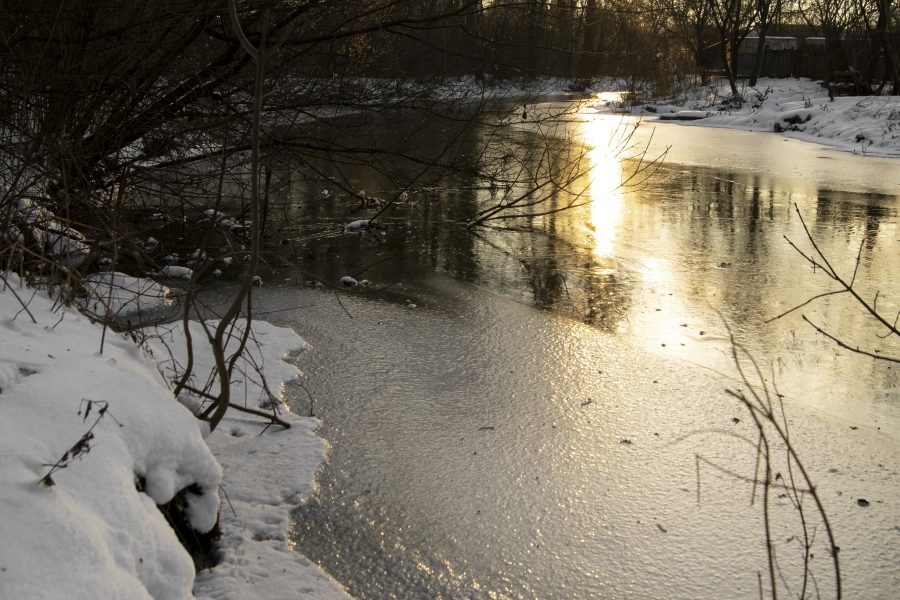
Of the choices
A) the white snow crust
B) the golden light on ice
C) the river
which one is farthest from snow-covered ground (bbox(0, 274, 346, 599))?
the white snow crust

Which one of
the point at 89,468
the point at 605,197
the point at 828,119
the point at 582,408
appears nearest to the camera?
the point at 89,468

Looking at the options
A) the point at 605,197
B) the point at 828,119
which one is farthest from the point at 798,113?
the point at 605,197

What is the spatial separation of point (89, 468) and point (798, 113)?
20308mm

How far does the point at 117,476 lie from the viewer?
222 cm

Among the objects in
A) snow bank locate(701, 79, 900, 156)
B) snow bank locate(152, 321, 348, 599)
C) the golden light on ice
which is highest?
snow bank locate(701, 79, 900, 156)

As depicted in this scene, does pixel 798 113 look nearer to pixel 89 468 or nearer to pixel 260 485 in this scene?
pixel 260 485

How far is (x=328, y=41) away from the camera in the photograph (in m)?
5.86

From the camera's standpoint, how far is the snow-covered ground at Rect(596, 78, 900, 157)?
634 inches

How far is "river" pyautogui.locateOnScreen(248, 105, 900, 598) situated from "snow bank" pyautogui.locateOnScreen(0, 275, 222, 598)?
621 millimetres

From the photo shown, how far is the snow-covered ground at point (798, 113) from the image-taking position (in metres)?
16.1

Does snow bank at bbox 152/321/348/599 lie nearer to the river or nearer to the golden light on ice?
the river

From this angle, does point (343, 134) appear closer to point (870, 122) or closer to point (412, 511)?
point (412, 511)

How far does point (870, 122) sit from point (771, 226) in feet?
34.8

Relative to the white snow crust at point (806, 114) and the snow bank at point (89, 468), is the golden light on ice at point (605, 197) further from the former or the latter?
the white snow crust at point (806, 114)
